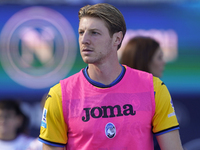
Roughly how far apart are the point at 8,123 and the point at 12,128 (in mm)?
79

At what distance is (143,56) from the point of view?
2.97 meters

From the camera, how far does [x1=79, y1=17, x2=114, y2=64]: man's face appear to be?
7.07 ft

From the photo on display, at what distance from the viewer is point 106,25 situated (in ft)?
7.20

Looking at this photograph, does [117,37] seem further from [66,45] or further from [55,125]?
[66,45]

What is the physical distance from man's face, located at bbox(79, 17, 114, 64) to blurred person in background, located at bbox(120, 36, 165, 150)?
2.57 feet

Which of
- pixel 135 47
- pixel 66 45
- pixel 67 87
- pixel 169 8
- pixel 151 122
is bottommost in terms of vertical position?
pixel 151 122

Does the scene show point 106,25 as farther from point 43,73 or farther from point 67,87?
point 43,73

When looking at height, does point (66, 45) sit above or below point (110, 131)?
above

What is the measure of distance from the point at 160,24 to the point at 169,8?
0.26m

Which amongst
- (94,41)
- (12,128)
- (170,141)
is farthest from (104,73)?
(12,128)

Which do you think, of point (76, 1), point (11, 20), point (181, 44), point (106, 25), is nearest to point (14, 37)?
point (11, 20)

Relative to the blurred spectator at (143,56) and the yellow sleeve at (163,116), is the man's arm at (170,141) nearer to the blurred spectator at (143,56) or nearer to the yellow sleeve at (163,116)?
the yellow sleeve at (163,116)

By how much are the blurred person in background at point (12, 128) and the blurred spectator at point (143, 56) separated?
1850 mm

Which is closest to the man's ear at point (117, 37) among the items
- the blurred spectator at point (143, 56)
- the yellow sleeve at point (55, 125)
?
the yellow sleeve at point (55, 125)
